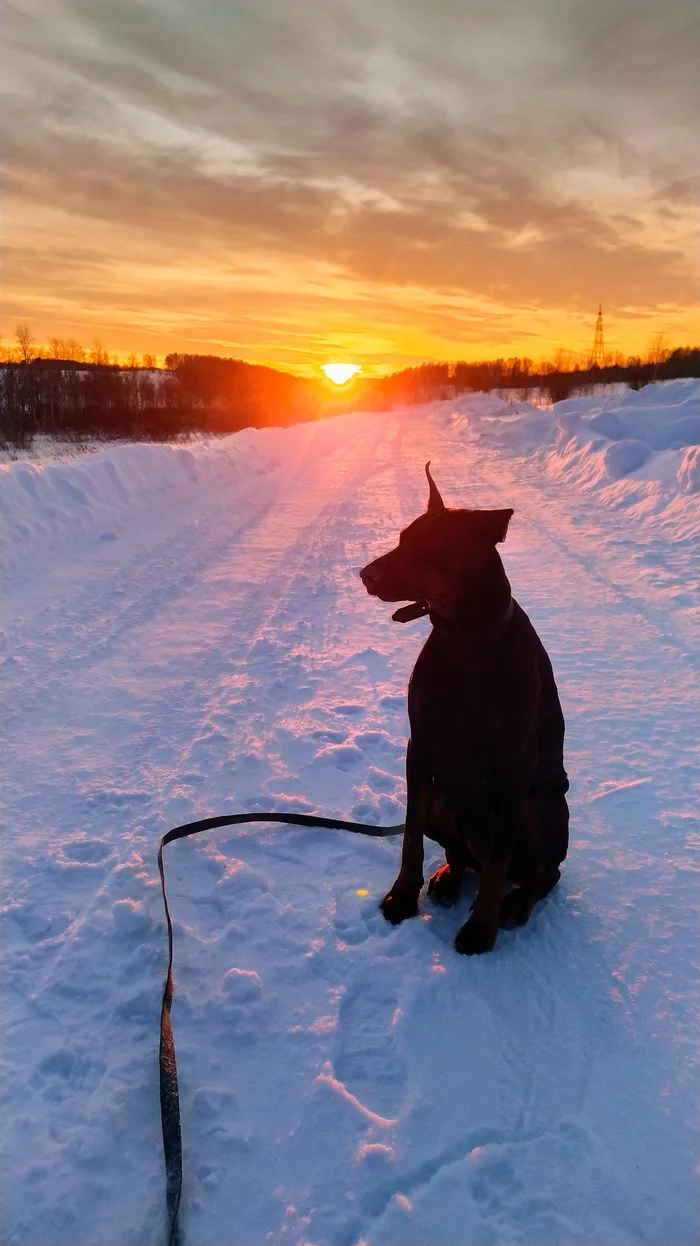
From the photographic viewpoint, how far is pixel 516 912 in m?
2.60

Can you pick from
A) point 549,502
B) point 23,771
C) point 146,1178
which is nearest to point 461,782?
point 146,1178

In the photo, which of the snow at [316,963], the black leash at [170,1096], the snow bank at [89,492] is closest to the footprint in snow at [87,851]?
the snow at [316,963]

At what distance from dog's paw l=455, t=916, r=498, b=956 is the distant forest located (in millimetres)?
25279

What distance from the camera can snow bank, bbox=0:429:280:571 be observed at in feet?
25.9

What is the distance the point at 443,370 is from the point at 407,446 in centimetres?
8400

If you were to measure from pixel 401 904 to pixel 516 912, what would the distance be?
0.43 m

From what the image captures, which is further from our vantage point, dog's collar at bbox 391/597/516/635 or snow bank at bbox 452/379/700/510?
snow bank at bbox 452/379/700/510

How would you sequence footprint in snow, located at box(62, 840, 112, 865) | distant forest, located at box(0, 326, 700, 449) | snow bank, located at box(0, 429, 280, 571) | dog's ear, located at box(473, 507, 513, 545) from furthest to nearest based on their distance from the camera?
distant forest, located at box(0, 326, 700, 449), snow bank, located at box(0, 429, 280, 571), footprint in snow, located at box(62, 840, 112, 865), dog's ear, located at box(473, 507, 513, 545)

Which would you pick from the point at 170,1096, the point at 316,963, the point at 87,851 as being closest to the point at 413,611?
the point at 316,963

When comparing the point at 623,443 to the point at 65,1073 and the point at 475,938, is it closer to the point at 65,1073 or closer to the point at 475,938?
the point at 475,938

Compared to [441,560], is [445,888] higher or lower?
lower

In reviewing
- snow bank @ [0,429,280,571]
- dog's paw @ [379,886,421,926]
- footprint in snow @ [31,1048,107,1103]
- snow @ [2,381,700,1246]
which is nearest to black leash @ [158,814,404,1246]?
snow @ [2,381,700,1246]

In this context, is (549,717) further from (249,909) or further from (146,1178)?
(146,1178)

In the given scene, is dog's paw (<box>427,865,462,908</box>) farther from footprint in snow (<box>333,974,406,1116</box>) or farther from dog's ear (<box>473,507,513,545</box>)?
dog's ear (<box>473,507,513,545</box>)
